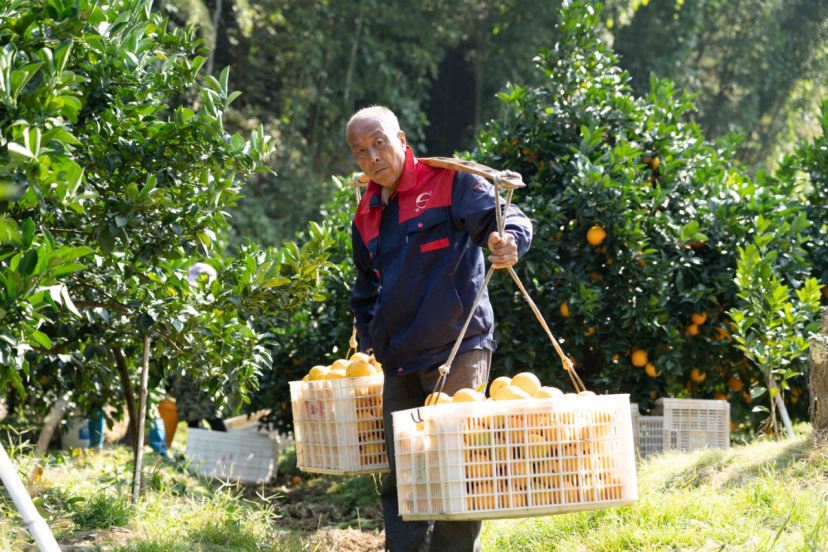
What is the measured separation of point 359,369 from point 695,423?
Result: 2.46 m

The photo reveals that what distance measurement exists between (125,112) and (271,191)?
33.8ft

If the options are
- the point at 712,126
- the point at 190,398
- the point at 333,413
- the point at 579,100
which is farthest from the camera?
the point at 712,126

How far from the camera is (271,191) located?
12781 mm

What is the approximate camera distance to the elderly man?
2.52 meters

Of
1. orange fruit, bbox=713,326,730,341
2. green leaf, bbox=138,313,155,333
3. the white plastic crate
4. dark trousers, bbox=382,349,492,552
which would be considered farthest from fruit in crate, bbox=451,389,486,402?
the white plastic crate

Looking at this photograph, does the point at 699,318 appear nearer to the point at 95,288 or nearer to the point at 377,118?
the point at 377,118

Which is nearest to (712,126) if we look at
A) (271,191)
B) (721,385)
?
(271,191)

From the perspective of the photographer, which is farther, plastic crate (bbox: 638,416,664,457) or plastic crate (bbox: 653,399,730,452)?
plastic crate (bbox: 638,416,664,457)

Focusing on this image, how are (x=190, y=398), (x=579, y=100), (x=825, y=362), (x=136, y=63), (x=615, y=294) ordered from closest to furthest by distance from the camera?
(x=136, y=63), (x=825, y=362), (x=615, y=294), (x=579, y=100), (x=190, y=398)

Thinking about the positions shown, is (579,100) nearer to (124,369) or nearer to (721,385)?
(721,385)

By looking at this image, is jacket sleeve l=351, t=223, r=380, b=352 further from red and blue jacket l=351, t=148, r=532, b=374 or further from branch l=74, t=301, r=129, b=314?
branch l=74, t=301, r=129, b=314

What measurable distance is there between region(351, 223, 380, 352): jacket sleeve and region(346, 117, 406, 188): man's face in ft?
1.34

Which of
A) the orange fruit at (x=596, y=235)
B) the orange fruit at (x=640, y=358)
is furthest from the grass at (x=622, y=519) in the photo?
the orange fruit at (x=596, y=235)

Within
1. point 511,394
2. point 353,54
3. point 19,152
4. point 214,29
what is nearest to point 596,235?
point 511,394
